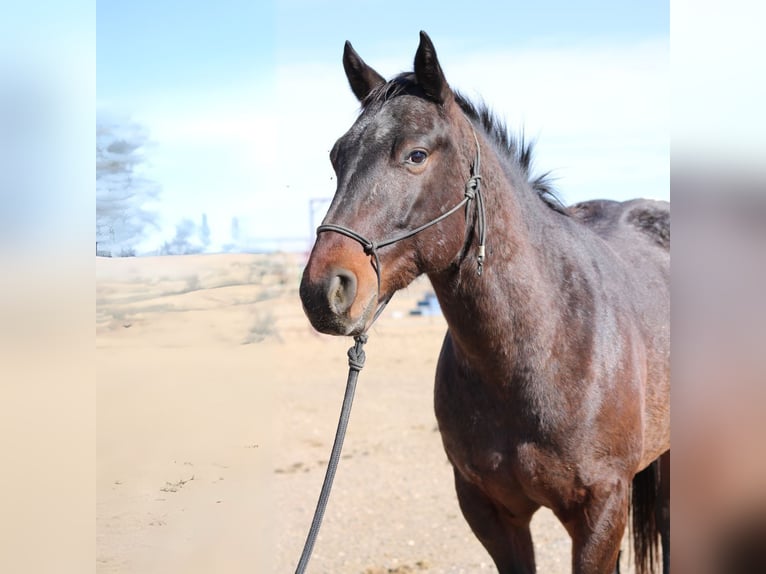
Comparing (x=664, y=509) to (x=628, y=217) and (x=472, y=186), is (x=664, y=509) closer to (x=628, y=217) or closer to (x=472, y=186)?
(x=628, y=217)

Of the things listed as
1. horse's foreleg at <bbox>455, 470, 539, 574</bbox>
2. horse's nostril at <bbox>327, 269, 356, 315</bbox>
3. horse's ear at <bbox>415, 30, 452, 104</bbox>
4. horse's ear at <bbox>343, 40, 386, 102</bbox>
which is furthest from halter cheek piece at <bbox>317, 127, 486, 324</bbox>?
horse's foreleg at <bbox>455, 470, 539, 574</bbox>

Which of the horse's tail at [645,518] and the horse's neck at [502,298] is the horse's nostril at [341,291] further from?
the horse's tail at [645,518]

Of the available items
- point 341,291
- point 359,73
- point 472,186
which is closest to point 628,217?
point 472,186

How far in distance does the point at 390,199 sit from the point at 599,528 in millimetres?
1499

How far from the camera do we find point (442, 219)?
7.92ft

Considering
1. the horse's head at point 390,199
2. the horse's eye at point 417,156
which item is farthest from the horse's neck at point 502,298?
the horse's eye at point 417,156

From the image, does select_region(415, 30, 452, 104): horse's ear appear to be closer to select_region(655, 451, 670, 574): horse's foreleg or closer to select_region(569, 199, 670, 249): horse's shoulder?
select_region(569, 199, 670, 249): horse's shoulder

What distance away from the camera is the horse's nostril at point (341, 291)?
7.02 ft

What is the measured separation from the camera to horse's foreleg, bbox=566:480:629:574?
275 cm

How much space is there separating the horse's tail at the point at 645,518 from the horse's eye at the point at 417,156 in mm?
2664
